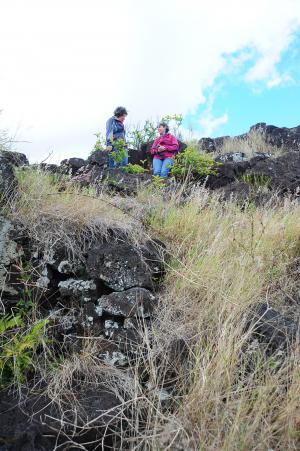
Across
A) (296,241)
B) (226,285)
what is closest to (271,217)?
(296,241)

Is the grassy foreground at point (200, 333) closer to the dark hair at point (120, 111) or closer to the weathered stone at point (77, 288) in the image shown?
the weathered stone at point (77, 288)

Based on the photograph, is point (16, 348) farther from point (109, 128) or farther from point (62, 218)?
point (109, 128)

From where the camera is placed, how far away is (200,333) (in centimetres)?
249

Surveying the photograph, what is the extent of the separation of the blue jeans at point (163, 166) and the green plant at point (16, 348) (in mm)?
6270

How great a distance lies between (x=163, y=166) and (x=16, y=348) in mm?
6924

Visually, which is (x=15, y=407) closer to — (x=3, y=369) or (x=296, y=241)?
(x=3, y=369)

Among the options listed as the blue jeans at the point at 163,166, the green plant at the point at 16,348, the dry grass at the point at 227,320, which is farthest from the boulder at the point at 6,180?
the blue jeans at the point at 163,166

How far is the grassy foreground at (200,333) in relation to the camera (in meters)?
1.91

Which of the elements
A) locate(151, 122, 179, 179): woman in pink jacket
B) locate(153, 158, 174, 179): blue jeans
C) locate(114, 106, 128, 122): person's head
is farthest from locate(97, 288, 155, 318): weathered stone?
locate(114, 106, 128, 122): person's head

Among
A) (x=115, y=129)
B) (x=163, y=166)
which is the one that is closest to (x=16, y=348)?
(x=163, y=166)

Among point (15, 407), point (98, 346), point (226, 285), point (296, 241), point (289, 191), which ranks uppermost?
point (289, 191)

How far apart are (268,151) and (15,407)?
12174mm

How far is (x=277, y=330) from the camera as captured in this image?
253 centimetres

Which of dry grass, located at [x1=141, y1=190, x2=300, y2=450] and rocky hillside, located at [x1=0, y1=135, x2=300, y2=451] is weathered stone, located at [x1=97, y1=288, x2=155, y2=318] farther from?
dry grass, located at [x1=141, y1=190, x2=300, y2=450]
